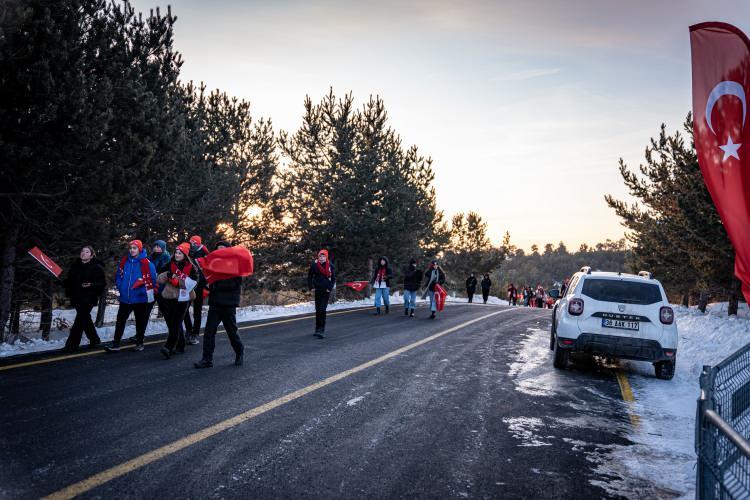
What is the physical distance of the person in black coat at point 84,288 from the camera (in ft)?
29.5

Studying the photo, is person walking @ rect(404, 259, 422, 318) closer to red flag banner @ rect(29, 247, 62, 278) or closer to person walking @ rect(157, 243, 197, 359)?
person walking @ rect(157, 243, 197, 359)

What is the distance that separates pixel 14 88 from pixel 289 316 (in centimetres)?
913

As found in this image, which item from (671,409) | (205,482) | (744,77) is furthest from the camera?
(671,409)

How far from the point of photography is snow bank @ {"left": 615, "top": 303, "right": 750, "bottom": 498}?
440cm

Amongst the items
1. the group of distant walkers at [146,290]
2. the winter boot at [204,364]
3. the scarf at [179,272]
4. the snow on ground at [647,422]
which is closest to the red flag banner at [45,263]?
the group of distant walkers at [146,290]

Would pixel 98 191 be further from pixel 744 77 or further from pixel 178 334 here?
pixel 744 77

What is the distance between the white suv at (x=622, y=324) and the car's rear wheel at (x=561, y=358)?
16 mm

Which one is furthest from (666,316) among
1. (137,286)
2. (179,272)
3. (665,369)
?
(137,286)

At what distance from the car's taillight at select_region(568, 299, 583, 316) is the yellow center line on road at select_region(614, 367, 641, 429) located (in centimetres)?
122

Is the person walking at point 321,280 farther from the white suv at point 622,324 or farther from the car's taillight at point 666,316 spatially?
the car's taillight at point 666,316

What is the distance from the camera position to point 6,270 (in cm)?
986

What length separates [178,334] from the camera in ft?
28.7

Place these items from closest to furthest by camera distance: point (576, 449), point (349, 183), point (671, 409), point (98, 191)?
1. point (576, 449)
2. point (671, 409)
3. point (98, 191)
4. point (349, 183)

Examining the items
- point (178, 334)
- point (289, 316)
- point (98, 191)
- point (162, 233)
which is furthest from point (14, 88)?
point (289, 316)
